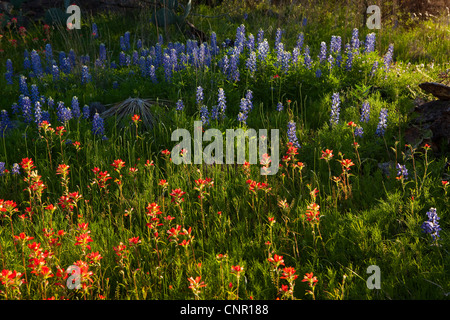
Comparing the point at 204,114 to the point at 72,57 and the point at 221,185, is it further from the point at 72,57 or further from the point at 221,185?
the point at 72,57

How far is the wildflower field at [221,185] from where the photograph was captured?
8.53 ft

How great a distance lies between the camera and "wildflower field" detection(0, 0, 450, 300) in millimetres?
2600

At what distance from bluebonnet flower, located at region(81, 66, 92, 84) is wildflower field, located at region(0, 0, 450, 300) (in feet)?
0.37

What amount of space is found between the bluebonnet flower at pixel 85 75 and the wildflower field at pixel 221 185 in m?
0.11

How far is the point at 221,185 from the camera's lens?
3.66m

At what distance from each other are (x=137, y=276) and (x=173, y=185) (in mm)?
1121

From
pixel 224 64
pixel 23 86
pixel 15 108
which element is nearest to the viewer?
pixel 15 108

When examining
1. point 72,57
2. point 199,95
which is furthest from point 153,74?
point 72,57

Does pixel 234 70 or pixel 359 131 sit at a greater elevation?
pixel 234 70

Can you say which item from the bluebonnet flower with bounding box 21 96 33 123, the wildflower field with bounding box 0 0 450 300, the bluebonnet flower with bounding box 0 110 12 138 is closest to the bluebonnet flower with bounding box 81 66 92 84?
the wildflower field with bounding box 0 0 450 300

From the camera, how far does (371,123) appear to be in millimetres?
4613

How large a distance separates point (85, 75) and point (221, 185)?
2.86 metres

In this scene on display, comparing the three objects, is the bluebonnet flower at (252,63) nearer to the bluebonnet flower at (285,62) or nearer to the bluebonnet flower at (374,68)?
the bluebonnet flower at (285,62)
